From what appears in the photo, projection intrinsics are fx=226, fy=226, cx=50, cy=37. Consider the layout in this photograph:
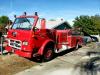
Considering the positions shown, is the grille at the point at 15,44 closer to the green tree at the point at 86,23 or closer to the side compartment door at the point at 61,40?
the side compartment door at the point at 61,40

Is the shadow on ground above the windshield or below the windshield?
below

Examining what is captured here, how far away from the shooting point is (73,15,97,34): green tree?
48062mm

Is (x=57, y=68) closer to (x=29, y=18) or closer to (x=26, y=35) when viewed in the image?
(x=26, y=35)

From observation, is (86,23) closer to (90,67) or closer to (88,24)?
(88,24)

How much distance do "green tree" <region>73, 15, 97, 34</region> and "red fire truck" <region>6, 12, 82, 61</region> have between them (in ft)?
116

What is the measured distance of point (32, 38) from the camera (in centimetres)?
1106

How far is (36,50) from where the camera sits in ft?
37.8

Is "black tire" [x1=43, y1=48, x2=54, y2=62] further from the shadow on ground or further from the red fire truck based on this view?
the shadow on ground

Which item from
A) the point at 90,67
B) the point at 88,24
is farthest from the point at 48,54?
the point at 88,24

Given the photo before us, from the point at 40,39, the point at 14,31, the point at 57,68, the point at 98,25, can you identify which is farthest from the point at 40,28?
the point at 98,25

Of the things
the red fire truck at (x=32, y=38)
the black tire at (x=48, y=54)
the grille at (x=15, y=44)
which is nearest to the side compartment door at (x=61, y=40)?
the red fire truck at (x=32, y=38)

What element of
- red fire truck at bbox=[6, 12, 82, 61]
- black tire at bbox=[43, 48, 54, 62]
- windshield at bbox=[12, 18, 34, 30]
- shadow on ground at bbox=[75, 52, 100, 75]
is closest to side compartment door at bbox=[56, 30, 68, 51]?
red fire truck at bbox=[6, 12, 82, 61]

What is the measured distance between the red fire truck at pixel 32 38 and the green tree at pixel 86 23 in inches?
1391

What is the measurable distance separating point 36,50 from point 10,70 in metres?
1.79
